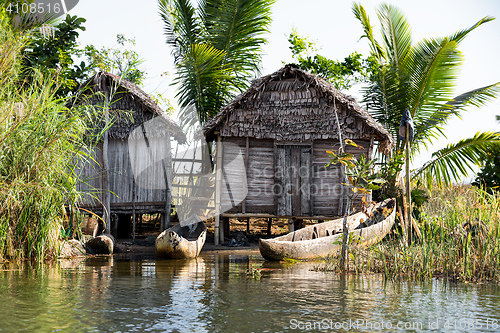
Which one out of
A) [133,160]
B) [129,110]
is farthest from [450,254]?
[129,110]

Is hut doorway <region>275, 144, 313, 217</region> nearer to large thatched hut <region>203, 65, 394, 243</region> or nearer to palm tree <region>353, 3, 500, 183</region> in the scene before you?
large thatched hut <region>203, 65, 394, 243</region>

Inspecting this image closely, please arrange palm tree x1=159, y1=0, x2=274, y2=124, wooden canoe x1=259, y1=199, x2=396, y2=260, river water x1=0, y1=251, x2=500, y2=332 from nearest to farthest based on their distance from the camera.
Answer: river water x1=0, y1=251, x2=500, y2=332
wooden canoe x1=259, y1=199, x2=396, y2=260
palm tree x1=159, y1=0, x2=274, y2=124

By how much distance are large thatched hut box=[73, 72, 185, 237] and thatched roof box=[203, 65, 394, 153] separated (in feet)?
5.08

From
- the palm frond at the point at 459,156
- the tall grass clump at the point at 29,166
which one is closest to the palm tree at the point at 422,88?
the palm frond at the point at 459,156

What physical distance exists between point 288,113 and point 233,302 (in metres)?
7.74

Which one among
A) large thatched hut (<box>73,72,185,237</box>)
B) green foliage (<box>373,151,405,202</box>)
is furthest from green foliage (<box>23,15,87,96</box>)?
green foliage (<box>373,151,405,202</box>)

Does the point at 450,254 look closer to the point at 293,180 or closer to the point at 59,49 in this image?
the point at 293,180

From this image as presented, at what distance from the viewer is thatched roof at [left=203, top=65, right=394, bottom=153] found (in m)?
11.7

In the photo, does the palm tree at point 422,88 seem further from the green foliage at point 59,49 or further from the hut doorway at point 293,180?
the green foliage at point 59,49

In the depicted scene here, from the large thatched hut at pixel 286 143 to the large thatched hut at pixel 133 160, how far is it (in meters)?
1.50

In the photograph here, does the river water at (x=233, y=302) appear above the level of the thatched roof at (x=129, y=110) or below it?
below

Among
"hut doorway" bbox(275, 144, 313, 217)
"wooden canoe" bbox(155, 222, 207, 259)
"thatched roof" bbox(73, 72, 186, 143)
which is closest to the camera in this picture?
"wooden canoe" bbox(155, 222, 207, 259)

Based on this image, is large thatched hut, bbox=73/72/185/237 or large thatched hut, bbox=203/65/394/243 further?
large thatched hut, bbox=73/72/185/237

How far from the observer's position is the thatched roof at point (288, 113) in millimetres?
11695
